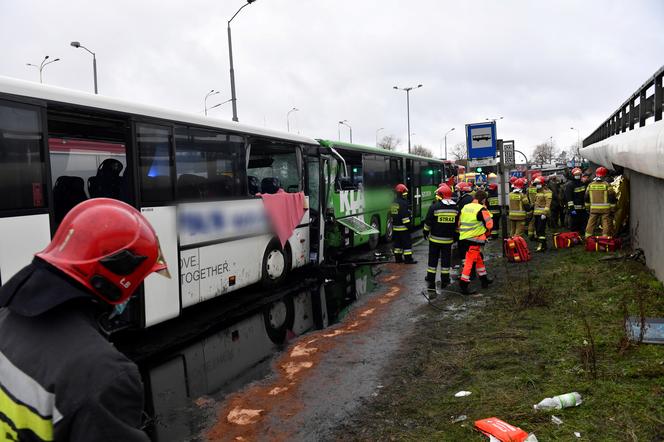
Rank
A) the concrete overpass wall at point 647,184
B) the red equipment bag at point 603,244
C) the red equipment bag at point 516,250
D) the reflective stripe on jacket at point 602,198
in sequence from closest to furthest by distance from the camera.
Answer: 1. the concrete overpass wall at point 647,184
2. the red equipment bag at point 603,244
3. the red equipment bag at point 516,250
4. the reflective stripe on jacket at point 602,198

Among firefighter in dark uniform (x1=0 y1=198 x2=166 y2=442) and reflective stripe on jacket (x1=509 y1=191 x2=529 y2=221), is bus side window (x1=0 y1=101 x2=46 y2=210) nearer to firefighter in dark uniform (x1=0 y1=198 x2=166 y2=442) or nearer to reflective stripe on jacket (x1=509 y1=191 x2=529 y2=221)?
firefighter in dark uniform (x1=0 y1=198 x2=166 y2=442)

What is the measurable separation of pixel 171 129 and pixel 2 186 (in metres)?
2.46

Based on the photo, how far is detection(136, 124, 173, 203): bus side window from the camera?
6.36 m

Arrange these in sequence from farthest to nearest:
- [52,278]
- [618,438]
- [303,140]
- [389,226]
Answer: [389,226], [303,140], [618,438], [52,278]

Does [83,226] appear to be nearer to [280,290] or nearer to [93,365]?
[93,365]

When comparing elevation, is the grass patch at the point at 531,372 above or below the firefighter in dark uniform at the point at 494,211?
below

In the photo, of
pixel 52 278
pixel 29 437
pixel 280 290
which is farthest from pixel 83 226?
pixel 280 290

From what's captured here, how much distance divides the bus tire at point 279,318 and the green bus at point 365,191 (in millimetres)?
3245

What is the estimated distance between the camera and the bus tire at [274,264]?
9.02 m

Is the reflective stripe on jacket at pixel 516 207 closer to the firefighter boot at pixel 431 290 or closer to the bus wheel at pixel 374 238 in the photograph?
the bus wheel at pixel 374 238

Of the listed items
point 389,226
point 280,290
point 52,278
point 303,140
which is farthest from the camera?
point 389,226

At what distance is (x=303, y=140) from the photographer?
10.6 metres

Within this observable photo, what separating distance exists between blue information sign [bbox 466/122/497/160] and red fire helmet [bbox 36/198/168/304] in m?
11.7

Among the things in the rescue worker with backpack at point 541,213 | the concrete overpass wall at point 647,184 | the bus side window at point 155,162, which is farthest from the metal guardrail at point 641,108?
the bus side window at point 155,162
